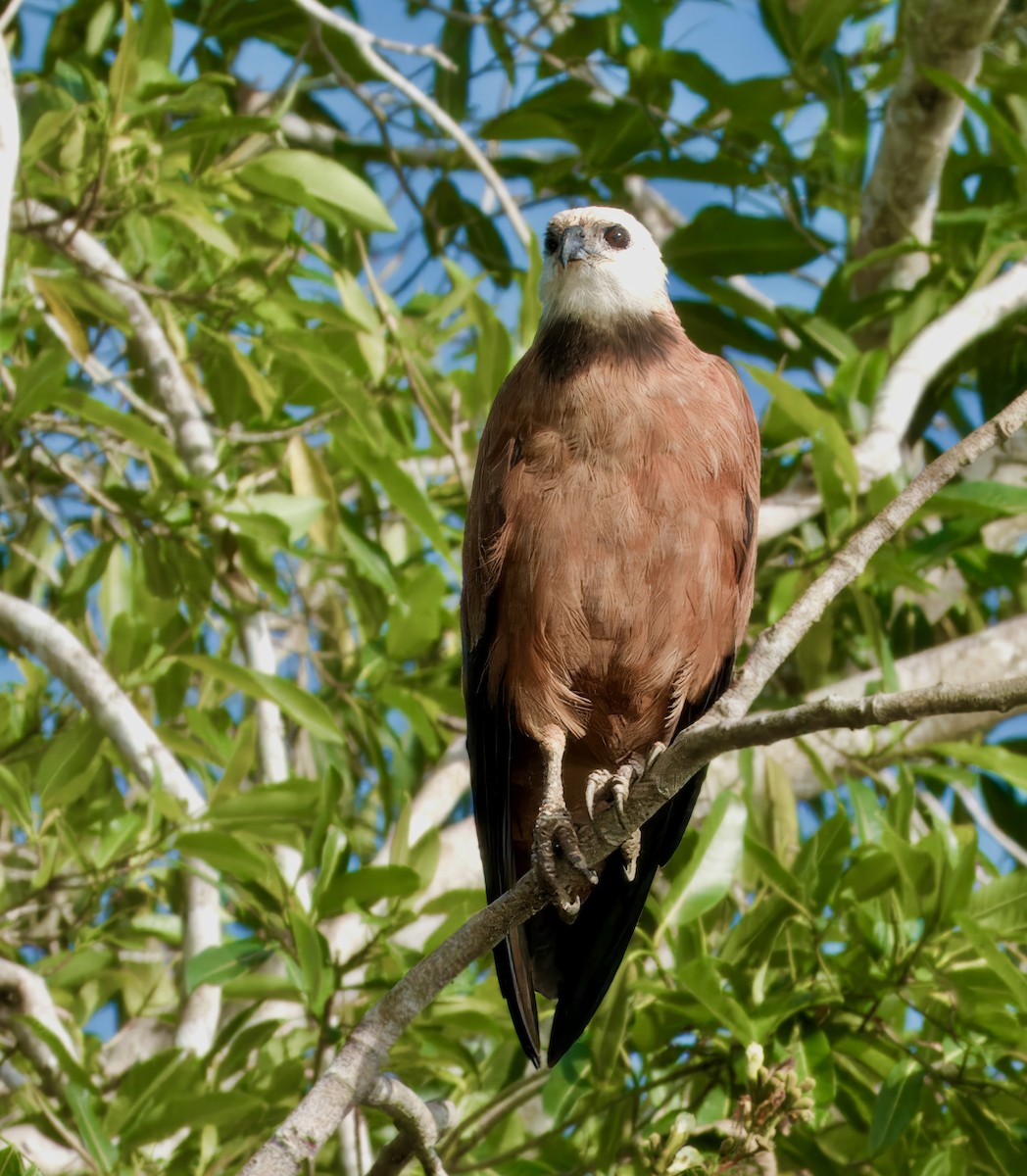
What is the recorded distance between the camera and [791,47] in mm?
4973

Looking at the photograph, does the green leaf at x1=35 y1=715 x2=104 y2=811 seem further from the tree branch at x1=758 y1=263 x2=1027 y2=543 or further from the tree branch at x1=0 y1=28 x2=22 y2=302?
the tree branch at x1=758 y1=263 x2=1027 y2=543

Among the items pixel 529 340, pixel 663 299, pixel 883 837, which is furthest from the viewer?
pixel 529 340

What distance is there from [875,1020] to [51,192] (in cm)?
308

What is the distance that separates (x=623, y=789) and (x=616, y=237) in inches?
61.1

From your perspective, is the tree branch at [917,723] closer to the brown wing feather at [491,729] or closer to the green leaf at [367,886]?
the brown wing feather at [491,729]

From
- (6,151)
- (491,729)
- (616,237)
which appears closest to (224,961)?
(491,729)

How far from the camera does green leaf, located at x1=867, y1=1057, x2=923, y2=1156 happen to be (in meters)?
3.04

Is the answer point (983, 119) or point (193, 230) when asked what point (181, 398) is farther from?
point (983, 119)

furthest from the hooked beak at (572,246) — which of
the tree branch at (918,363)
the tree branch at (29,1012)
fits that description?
the tree branch at (29,1012)

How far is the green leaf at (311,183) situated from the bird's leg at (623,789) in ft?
5.90

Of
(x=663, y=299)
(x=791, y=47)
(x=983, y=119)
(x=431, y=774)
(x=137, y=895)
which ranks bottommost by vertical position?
(x=137, y=895)

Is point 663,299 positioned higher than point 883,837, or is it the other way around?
point 663,299

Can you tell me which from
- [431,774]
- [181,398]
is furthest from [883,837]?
[181,398]

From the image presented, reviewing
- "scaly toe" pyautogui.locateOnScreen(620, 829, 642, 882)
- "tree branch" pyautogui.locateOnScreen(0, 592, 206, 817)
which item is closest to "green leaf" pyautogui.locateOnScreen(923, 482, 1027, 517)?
"scaly toe" pyautogui.locateOnScreen(620, 829, 642, 882)
